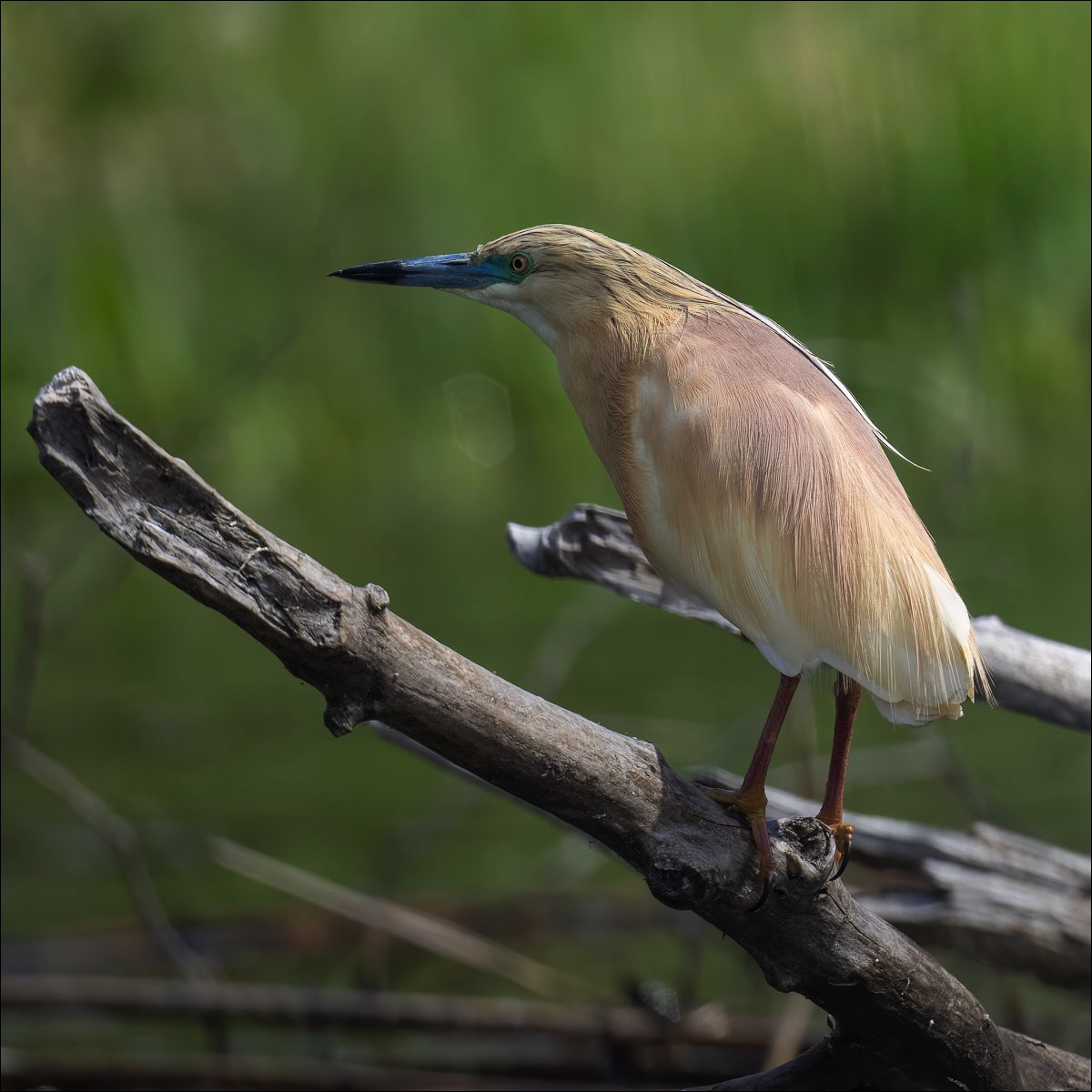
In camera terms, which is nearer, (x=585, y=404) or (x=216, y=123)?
(x=585, y=404)

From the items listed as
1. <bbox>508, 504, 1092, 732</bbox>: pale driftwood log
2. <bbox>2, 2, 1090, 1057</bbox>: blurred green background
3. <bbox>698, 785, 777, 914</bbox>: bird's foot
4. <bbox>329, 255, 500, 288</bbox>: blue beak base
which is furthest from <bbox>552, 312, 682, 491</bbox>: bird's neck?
<bbox>2, 2, 1090, 1057</bbox>: blurred green background

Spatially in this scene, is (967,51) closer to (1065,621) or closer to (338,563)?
(1065,621)

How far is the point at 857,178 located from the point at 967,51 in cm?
83

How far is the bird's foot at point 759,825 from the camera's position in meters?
1.94

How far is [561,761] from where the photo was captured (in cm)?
182

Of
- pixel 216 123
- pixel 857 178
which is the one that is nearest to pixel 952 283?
pixel 857 178

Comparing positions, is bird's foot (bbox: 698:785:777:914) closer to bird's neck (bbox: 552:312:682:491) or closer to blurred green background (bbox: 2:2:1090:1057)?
bird's neck (bbox: 552:312:682:491)

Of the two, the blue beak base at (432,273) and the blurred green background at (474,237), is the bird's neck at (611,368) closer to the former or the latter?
the blue beak base at (432,273)

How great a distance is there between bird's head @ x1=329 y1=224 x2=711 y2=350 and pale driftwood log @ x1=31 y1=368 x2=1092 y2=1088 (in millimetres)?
655

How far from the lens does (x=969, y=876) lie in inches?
111

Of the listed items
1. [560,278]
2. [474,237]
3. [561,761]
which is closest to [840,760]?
[561,761]

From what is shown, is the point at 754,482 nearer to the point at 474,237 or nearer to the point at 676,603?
the point at 676,603

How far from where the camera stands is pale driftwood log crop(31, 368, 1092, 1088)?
1.59 m

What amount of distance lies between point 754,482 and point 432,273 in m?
0.58
